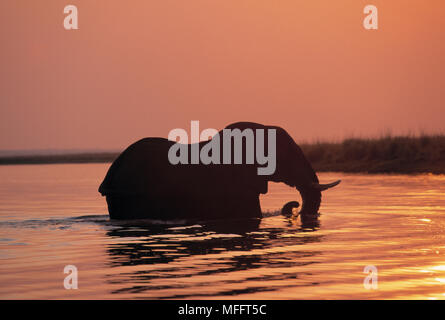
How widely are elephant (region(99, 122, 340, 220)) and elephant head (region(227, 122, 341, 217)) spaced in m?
0.72

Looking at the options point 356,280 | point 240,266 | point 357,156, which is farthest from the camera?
point 357,156

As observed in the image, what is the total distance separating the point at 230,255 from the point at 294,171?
599 cm

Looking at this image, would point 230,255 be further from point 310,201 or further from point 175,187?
point 310,201

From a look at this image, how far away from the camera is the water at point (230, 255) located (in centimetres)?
868

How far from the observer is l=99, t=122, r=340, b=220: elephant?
15820 mm

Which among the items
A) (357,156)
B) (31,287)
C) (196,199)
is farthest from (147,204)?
(357,156)

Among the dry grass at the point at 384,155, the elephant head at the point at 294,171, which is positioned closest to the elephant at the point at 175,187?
the elephant head at the point at 294,171

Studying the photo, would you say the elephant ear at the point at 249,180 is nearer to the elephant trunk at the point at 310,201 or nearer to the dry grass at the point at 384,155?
the elephant trunk at the point at 310,201

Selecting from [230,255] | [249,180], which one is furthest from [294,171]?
[230,255]

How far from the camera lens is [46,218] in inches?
664

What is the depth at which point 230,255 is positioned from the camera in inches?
443

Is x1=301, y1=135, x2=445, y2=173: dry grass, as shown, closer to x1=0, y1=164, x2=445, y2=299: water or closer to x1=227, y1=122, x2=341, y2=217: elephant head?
x1=0, y1=164, x2=445, y2=299: water

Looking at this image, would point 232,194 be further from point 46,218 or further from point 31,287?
point 31,287
